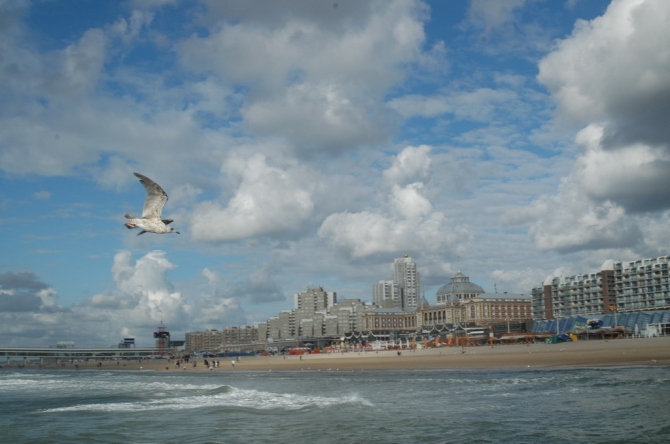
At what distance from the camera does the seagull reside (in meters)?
17.6

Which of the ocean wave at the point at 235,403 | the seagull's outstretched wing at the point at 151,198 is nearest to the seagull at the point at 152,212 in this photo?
the seagull's outstretched wing at the point at 151,198

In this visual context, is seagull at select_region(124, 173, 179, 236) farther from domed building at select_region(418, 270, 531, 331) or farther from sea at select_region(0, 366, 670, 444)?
domed building at select_region(418, 270, 531, 331)

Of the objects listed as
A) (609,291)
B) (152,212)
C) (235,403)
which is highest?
(152,212)

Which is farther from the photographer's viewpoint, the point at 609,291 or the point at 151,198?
the point at 609,291

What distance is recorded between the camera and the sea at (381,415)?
20281 mm

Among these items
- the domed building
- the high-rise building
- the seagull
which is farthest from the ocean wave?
the domed building

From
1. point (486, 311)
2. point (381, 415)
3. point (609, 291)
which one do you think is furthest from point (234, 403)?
point (486, 311)

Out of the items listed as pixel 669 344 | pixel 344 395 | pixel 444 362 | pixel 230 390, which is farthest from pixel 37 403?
pixel 669 344

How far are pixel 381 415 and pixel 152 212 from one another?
41.1 ft

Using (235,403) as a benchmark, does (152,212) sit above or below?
above

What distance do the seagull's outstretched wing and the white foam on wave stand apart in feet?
46.0

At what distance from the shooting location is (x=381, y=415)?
81.7 ft

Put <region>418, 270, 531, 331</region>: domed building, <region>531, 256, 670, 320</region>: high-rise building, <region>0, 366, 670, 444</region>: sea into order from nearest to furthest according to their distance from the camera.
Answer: <region>0, 366, 670, 444</region>: sea
<region>531, 256, 670, 320</region>: high-rise building
<region>418, 270, 531, 331</region>: domed building

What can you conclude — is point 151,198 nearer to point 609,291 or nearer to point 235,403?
point 235,403
